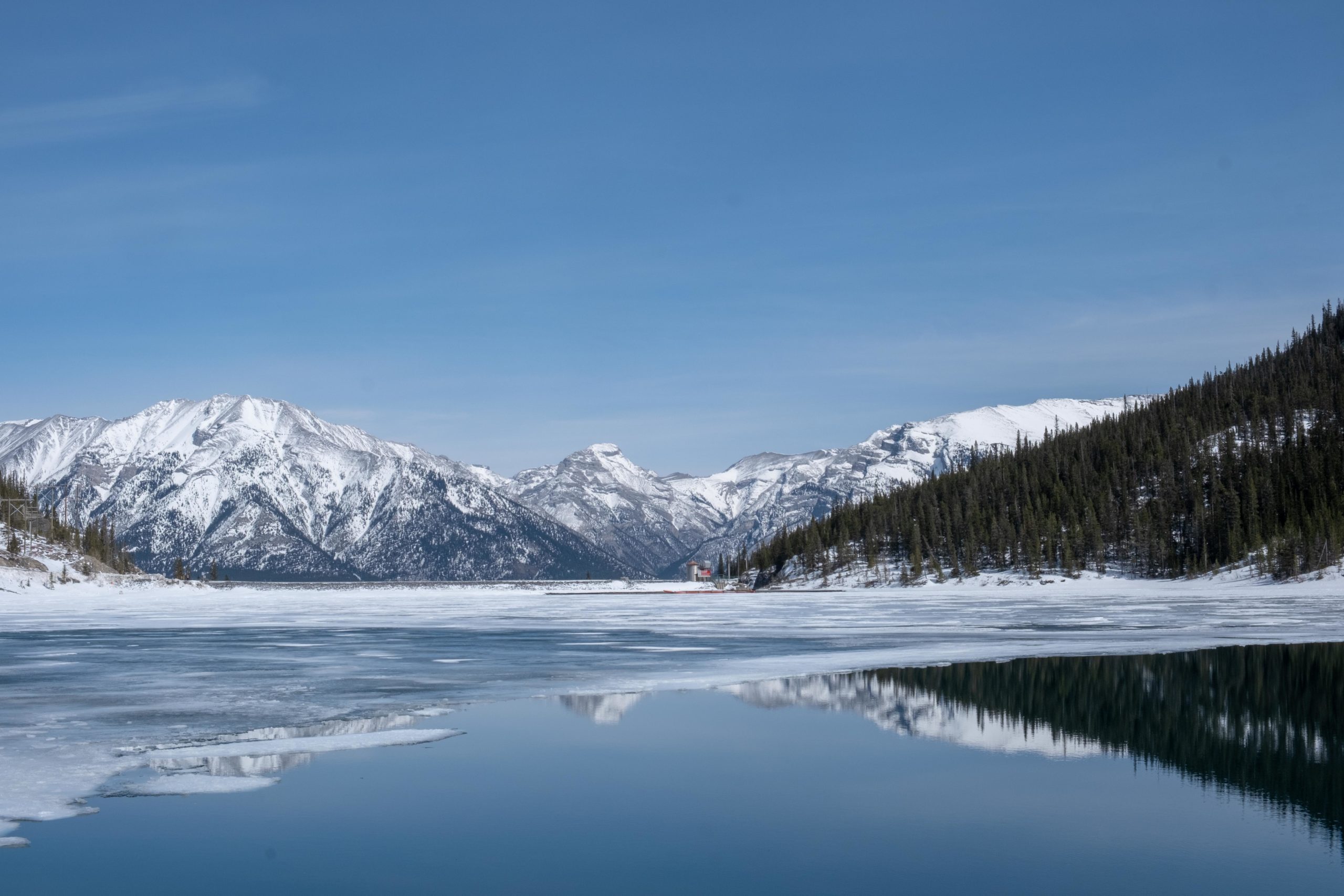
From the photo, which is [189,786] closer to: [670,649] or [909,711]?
[909,711]

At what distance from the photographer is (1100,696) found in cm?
2803

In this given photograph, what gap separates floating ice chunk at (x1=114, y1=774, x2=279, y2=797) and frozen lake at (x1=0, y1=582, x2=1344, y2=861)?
0.18ft

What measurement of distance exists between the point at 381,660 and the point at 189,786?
22.8 m

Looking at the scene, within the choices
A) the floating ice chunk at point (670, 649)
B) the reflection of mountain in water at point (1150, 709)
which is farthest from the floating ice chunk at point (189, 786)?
the floating ice chunk at point (670, 649)

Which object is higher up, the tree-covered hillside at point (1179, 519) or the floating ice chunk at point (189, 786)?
the tree-covered hillside at point (1179, 519)

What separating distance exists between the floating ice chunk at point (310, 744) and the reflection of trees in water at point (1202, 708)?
12.0m

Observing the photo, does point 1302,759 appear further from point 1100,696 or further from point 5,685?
point 5,685

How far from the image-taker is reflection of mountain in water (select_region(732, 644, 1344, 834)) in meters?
18.7

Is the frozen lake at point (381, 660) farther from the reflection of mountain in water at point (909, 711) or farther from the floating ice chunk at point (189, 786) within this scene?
the reflection of mountain in water at point (909, 711)

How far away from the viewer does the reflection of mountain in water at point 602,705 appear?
81.6ft

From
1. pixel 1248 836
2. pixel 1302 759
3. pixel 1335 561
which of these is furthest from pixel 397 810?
pixel 1335 561

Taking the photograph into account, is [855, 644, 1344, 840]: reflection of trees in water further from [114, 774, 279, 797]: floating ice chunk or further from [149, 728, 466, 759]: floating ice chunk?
[114, 774, 279, 797]: floating ice chunk

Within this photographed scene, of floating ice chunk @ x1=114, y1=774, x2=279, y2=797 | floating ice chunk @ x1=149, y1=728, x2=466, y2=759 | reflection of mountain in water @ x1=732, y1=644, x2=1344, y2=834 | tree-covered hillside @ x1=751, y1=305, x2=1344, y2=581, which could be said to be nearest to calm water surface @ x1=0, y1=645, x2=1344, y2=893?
reflection of mountain in water @ x1=732, y1=644, x2=1344, y2=834

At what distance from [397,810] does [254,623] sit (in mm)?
60183
